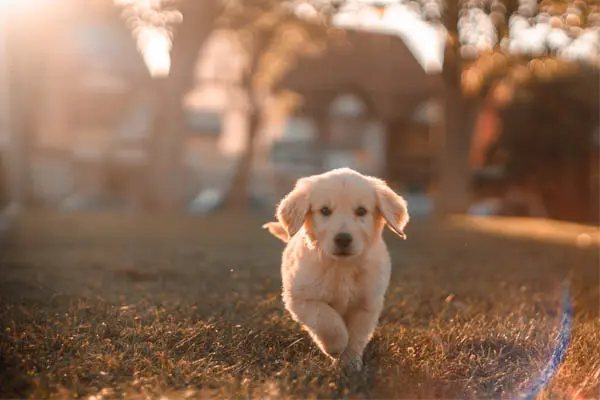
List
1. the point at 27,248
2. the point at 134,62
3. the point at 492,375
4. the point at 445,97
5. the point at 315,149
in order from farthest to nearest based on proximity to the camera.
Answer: the point at 315,149, the point at 134,62, the point at 445,97, the point at 27,248, the point at 492,375

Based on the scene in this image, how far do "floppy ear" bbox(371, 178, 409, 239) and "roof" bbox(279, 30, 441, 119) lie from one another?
33058 mm

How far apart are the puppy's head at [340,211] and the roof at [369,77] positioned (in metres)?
33.2

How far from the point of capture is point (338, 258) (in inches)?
188

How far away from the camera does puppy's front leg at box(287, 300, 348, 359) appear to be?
15.1 ft

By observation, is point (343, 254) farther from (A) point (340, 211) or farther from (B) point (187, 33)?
(B) point (187, 33)

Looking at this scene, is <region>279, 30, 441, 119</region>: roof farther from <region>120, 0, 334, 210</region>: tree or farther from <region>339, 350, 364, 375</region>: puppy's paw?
<region>339, 350, 364, 375</region>: puppy's paw

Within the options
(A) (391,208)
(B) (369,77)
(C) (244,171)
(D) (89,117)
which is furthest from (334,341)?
(B) (369,77)

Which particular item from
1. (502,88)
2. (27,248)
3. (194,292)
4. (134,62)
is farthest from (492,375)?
(134,62)

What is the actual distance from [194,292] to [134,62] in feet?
96.8

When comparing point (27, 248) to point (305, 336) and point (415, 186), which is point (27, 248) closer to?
point (305, 336)

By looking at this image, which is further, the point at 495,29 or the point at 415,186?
the point at 415,186

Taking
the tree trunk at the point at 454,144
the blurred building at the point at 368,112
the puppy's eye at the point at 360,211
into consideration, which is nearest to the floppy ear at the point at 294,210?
the puppy's eye at the point at 360,211

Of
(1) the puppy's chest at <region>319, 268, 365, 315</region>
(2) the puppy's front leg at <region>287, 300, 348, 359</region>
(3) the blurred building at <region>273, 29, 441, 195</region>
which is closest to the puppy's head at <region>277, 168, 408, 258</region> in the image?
(1) the puppy's chest at <region>319, 268, 365, 315</region>

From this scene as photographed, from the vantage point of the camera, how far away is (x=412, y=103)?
40188 millimetres
